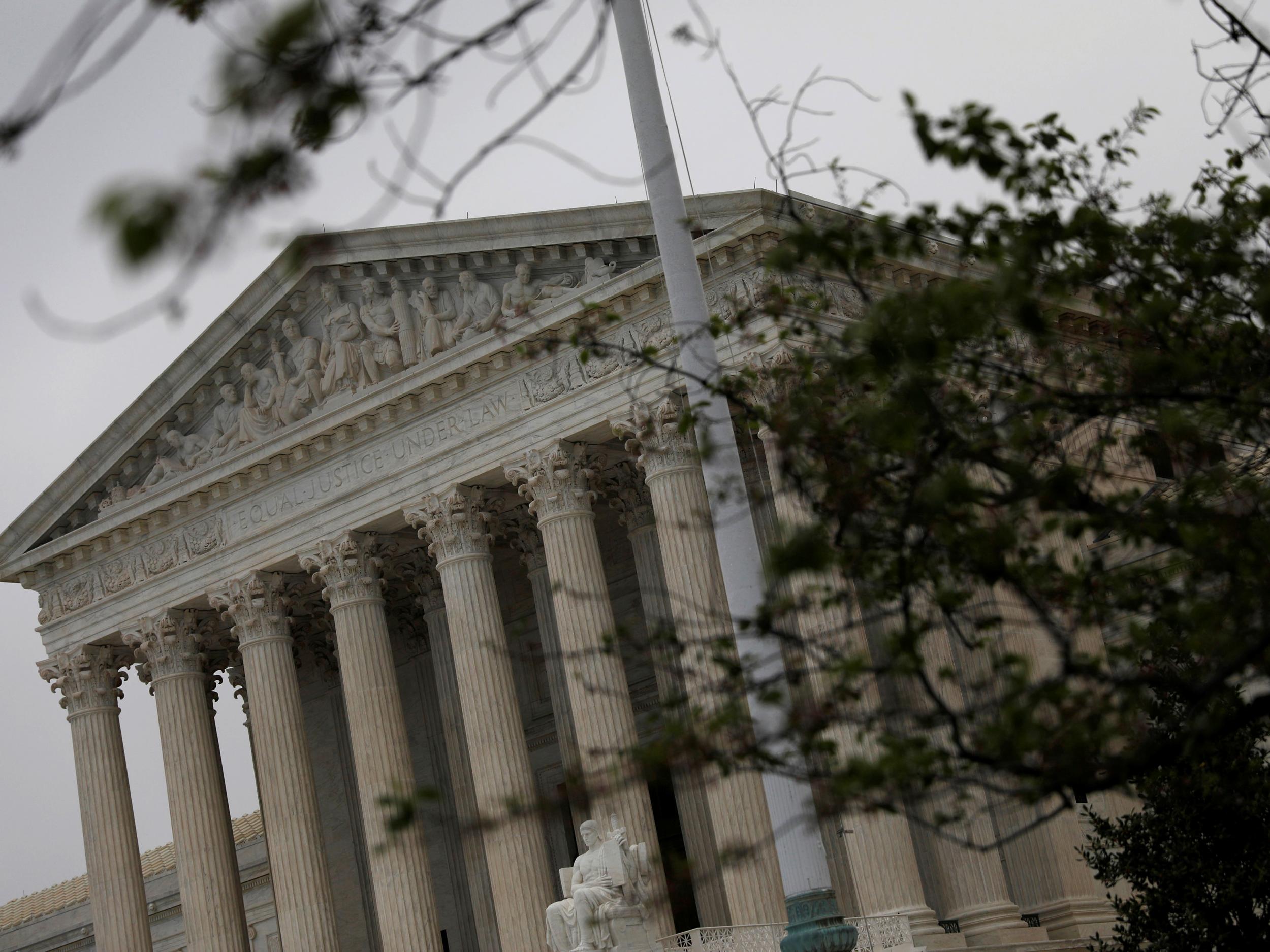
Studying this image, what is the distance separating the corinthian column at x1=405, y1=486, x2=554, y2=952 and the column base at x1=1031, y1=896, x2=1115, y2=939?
7446 millimetres

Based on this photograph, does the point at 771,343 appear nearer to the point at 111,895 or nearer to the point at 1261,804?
the point at 1261,804

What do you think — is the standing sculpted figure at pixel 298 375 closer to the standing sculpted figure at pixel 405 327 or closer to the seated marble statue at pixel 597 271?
the standing sculpted figure at pixel 405 327

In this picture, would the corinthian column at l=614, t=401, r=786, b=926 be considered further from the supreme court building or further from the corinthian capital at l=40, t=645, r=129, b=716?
the corinthian capital at l=40, t=645, r=129, b=716

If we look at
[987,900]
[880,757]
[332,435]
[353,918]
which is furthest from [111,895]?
[880,757]

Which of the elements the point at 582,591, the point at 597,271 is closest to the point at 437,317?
the point at 597,271

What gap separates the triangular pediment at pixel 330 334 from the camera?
90.8 feet

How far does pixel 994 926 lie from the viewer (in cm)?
2547

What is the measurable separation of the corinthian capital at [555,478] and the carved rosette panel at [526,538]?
3.21 meters

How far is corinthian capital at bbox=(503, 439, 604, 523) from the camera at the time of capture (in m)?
27.4

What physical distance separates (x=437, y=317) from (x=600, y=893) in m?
10.4

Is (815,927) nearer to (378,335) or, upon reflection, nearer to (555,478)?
(555,478)

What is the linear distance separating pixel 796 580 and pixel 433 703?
15.1 m

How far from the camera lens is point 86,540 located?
3275cm

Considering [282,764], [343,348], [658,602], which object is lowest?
[282,764]
